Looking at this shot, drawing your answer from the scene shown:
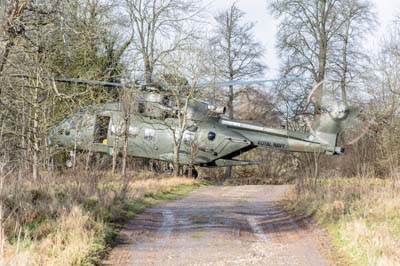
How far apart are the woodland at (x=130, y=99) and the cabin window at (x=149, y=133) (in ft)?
5.39

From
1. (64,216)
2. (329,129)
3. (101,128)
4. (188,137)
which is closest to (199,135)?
(188,137)

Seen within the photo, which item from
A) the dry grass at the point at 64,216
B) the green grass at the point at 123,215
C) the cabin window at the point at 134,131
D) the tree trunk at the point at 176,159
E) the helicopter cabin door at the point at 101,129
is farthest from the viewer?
the cabin window at the point at 134,131

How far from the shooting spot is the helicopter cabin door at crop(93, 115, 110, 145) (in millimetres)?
25078

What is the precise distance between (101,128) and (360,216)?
17.3 metres

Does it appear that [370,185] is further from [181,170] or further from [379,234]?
[181,170]

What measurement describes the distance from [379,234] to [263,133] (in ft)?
58.6

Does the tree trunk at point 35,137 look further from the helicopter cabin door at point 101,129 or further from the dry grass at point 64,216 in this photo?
the helicopter cabin door at point 101,129

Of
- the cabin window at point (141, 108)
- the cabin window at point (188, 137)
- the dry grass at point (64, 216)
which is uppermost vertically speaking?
the cabin window at point (141, 108)

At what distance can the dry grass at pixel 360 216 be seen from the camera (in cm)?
781

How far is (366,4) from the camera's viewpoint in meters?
34.8

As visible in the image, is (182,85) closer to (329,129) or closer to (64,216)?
(329,129)

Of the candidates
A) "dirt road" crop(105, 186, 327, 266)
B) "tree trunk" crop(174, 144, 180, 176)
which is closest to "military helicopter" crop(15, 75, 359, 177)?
"tree trunk" crop(174, 144, 180, 176)

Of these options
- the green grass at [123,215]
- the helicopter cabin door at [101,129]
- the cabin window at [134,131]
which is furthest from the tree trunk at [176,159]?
the green grass at [123,215]

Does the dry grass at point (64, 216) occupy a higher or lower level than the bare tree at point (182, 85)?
lower
